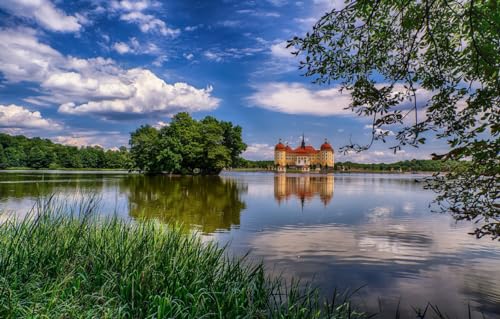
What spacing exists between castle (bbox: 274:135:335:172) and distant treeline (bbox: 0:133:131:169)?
7054 centimetres

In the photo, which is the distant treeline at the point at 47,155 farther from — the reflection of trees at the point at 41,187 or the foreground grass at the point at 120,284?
the foreground grass at the point at 120,284

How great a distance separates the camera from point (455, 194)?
16.4 ft

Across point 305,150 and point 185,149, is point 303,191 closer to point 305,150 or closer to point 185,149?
point 185,149

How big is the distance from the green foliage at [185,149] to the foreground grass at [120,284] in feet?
178

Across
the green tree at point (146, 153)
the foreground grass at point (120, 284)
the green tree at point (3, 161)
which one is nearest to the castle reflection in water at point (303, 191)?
the foreground grass at point (120, 284)

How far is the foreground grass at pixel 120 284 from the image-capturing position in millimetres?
3695

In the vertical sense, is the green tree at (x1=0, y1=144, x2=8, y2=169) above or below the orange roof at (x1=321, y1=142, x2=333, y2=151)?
below

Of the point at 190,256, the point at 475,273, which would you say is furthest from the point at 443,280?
the point at 190,256

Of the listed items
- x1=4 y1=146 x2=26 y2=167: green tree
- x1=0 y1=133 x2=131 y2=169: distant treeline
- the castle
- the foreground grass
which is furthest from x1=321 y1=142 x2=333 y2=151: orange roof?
the foreground grass

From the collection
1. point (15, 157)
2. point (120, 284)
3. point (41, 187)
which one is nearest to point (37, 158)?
point (15, 157)

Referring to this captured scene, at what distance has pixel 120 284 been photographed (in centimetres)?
432

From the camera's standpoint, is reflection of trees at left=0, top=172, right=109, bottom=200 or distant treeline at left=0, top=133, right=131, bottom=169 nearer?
reflection of trees at left=0, top=172, right=109, bottom=200

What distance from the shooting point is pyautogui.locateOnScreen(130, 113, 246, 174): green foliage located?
5979 centimetres

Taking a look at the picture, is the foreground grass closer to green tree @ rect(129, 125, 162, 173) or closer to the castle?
green tree @ rect(129, 125, 162, 173)
